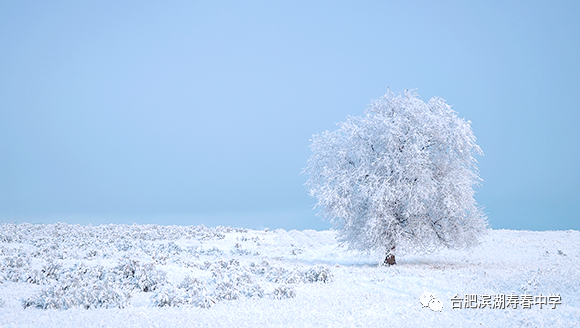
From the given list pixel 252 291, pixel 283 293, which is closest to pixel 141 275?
pixel 252 291

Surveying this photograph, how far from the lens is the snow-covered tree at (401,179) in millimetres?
20219

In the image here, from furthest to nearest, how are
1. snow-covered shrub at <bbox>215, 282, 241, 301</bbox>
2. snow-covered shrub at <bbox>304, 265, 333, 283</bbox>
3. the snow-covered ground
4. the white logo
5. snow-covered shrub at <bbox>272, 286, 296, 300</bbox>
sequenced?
snow-covered shrub at <bbox>304, 265, 333, 283</bbox>, snow-covered shrub at <bbox>272, 286, 296, 300</bbox>, snow-covered shrub at <bbox>215, 282, 241, 301</bbox>, the white logo, the snow-covered ground

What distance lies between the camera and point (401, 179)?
67.4 ft

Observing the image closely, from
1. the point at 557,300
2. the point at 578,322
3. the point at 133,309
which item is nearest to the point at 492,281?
the point at 557,300

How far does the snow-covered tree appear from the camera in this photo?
20.2 m

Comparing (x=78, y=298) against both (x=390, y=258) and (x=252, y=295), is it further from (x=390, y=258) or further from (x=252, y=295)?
(x=390, y=258)

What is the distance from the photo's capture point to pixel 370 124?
21.4 meters

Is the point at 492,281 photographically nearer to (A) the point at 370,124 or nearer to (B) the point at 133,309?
(A) the point at 370,124

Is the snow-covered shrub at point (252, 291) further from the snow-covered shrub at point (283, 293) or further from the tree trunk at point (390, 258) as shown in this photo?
the tree trunk at point (390, 258)

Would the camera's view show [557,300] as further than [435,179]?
No

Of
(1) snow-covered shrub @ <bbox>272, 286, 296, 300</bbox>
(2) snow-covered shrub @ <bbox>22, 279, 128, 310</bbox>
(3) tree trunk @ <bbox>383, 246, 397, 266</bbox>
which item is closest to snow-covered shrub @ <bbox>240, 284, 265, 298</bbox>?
(1) snow-covered shrub @ <bbox>272, 286, 296, 300</bbox>

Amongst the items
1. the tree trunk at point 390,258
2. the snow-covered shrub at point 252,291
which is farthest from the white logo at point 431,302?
the tree trunk at point 390,258

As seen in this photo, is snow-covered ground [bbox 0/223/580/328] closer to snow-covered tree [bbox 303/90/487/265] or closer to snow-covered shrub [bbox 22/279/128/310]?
snow-covered shrub [bbox 22/279/128/310]

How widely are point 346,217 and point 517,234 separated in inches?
872
